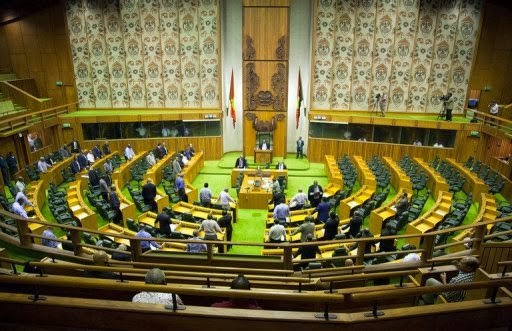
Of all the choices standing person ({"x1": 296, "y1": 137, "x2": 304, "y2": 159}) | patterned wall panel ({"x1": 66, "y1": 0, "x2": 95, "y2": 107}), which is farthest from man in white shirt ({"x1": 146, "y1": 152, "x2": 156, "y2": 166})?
standing person ({"x1": 296, "y1": 137, "x2": 304, "y2": 159})

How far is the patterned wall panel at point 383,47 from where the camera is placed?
49.7 ft

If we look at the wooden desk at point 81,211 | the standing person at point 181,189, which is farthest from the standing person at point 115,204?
the standing person at point 181,189

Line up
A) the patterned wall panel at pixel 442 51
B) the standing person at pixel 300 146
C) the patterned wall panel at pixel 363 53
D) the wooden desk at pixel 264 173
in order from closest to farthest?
1. the wooden desk at pixel 264 173
2. the patterned wall panel at pixel 442 51
3. the patterned wall panel at pixel 363 53
4. the standing person at pixel 300 146

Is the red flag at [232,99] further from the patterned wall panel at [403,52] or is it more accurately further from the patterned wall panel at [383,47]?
the patterned wall panel at [403,52]

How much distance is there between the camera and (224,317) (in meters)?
2.50

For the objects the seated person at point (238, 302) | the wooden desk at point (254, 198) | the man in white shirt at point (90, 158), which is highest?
the seated person at point (238, 302)

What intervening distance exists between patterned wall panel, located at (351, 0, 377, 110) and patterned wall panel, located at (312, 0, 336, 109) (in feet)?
3.64

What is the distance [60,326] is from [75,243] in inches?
92.6

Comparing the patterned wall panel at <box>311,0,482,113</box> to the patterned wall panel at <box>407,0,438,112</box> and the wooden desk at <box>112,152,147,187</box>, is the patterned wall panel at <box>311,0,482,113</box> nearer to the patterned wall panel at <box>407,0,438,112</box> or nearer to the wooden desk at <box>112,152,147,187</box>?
the patterned wall panel at <box>407,0,438,112</box>

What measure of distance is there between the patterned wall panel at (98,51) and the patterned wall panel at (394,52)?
385 inches

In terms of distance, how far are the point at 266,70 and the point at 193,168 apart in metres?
5.67

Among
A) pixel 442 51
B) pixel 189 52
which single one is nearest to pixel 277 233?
pixel 189 52

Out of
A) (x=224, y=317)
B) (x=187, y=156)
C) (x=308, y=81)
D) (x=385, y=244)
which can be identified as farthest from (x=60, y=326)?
(x=308, y=81)

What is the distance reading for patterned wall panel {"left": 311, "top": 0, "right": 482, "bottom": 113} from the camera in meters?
14.9
